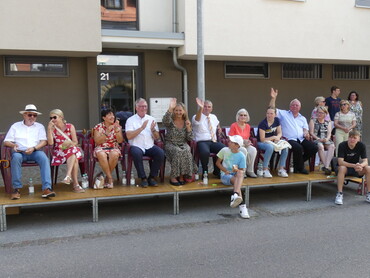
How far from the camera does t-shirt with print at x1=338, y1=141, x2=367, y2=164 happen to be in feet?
22.8

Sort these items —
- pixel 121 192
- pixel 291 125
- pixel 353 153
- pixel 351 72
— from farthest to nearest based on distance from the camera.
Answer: pixel 351 72
pixel 291 125
pixel 353 153
pixel 121 192

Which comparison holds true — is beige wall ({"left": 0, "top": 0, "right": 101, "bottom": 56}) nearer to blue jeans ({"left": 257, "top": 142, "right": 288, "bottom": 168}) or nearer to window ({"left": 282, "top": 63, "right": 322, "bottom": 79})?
blue jeans ({"left": 257, "top": 142, "right": 288, "bottom": 168})

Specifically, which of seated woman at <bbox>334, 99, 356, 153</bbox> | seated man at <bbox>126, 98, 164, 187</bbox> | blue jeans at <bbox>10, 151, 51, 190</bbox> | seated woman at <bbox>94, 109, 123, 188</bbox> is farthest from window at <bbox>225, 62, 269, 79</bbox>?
blue jeans at <bbox>10, 151, 51, 190</bbox>

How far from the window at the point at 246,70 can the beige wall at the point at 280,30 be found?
657mm

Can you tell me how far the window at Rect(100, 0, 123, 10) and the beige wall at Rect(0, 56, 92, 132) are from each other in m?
1.62

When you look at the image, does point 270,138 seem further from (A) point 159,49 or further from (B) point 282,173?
(A) point 159,49

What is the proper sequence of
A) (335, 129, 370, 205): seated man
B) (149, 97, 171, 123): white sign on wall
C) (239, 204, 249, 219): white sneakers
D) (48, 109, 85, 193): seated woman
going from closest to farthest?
1. (239, 204, 249, 219): white sneakers
2. (48, 109, 85, 193): seated woman
3. (335, 129, 370, 205): seated man
4. (149, 97, 171, 123): white sign on wall

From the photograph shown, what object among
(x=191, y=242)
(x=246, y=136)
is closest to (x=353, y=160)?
(x=246, y=136)

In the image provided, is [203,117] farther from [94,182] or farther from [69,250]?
[69,250]

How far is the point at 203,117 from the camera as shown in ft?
23.9

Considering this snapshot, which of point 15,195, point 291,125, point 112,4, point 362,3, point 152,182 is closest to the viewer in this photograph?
point 15,195

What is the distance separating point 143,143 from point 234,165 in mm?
1651

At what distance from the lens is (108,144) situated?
21.1 feet

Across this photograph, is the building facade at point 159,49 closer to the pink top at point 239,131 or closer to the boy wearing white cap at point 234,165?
the pink top at point 239,131
